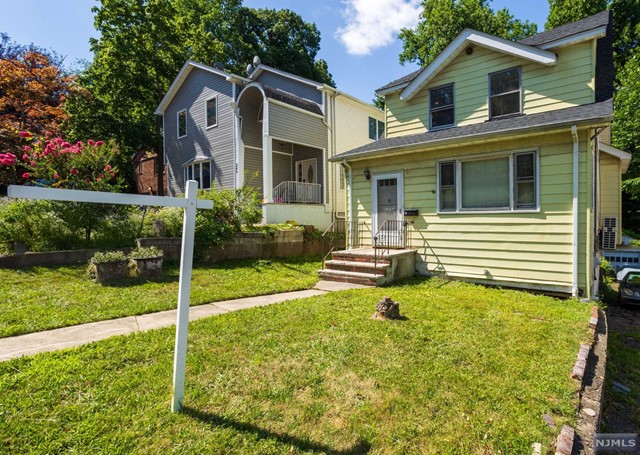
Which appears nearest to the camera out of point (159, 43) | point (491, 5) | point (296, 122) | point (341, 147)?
point (296, 122)

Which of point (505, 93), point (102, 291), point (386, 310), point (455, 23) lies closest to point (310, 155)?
point (505, 93)

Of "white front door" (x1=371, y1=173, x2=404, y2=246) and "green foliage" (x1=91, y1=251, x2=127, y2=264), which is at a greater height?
"white front door" (x1=371, y1=173, x2=404, y2=246)

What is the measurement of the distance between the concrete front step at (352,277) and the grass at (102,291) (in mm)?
372

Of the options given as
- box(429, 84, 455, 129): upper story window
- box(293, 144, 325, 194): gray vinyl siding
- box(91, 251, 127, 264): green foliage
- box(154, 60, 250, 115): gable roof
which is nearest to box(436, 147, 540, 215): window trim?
box(429, 84, 455, 129): upper story window

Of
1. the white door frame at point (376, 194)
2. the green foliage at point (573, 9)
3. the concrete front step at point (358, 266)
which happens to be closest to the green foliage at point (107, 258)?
the concrete front step at point (358, 266)

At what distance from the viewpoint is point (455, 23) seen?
23.1m

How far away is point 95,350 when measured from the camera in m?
3.49

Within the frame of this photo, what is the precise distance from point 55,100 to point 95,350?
2296 centimetres

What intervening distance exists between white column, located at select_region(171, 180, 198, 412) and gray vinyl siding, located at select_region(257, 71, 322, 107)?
14.8 m

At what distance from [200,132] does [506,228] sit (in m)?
15.1

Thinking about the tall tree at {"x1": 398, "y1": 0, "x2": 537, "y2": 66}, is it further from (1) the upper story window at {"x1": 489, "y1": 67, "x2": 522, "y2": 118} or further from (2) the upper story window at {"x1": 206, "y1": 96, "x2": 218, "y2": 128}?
(1) the upper story window at {"x1": 489, "y1": 67, "x2": 522, "y2": 118}

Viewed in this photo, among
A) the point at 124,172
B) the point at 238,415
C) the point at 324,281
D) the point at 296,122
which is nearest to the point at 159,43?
the point at 124,172

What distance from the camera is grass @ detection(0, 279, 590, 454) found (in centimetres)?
229

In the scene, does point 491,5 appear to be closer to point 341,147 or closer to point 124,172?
point 341,147
